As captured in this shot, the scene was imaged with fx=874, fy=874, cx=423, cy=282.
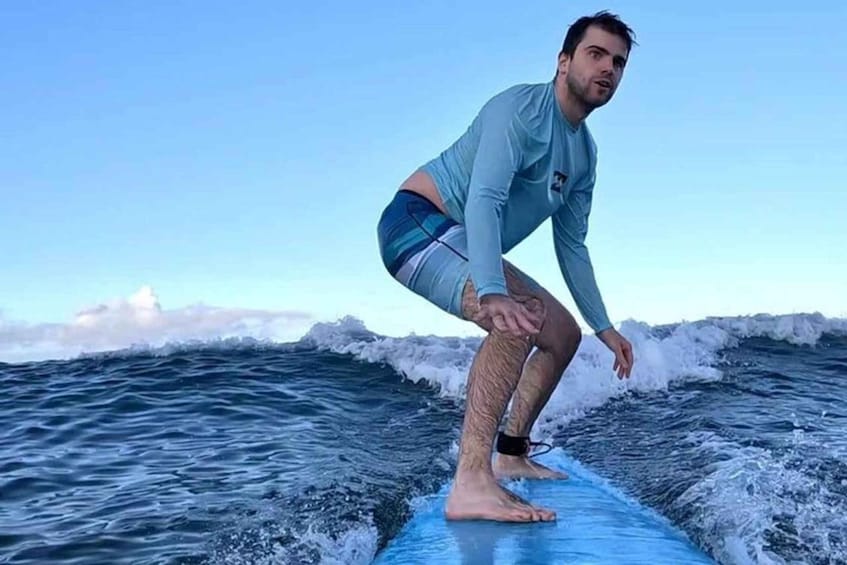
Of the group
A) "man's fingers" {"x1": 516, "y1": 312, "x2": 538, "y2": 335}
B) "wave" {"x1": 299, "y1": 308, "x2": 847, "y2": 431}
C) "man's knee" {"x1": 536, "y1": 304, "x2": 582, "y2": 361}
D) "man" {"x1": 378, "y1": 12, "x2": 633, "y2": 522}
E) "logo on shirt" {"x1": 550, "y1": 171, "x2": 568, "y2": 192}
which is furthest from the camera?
"wave" {"x1": 299, "y1": 308, "x2": 847, "y2": 431}

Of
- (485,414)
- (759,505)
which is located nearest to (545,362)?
(485,414)

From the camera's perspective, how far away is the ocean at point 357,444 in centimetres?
374

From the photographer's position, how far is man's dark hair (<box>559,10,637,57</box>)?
3453 millimetres

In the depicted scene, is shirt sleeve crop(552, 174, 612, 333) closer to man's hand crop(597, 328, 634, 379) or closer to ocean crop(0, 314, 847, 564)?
man's hand crop(597, 328, 634, 379)

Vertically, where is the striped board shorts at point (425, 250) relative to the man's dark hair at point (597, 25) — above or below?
below

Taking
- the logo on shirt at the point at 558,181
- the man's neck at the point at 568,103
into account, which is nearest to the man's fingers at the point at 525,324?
the logo on shirt at the point at 558,181

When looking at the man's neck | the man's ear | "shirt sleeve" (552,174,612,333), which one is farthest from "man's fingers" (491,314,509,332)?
"shirt sleeve" (552,174,612,333)

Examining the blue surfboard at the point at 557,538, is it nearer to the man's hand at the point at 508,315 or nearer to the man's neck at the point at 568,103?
the man's hand at the point at 508,315

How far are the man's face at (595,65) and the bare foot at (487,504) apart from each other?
1580 mm

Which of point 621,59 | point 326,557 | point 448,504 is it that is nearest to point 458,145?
point 621,59

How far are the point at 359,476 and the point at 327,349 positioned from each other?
6.68 metres

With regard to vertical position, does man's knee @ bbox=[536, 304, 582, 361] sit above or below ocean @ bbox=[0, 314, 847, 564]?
above

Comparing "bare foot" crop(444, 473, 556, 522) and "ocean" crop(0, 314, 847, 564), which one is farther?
"ocean" crop(0, 314, 847, 564)

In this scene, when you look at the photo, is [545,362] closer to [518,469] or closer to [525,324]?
[518,469]
